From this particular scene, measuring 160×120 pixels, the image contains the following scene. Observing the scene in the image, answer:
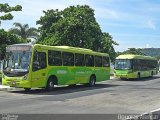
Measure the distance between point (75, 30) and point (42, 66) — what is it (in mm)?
22448

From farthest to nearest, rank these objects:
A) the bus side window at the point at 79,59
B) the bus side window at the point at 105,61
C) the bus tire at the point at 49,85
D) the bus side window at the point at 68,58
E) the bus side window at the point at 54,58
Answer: the bus side window at the point at 105,61
the bus side window at the point at 79,59
the bus side window at the point at 68,58
the bus side window at the point at 54,58
the bus tire at the point at 49,85

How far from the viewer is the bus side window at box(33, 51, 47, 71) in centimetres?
2200

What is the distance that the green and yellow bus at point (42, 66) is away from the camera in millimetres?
21688

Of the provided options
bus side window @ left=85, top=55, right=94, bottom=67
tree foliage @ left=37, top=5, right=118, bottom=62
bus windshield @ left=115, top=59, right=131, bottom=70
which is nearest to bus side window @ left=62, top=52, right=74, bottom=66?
bus side window @ left=85, top=55, right=94, bottom=67

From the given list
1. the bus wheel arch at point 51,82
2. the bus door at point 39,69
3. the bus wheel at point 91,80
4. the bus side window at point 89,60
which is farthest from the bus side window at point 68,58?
the bus wheel at point 91,80

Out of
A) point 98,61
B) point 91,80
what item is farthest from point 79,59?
point 98,61

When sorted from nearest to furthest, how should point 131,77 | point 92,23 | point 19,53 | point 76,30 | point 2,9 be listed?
point 19,53
point 2,9
point 131,77
point 76,30
point 92,23

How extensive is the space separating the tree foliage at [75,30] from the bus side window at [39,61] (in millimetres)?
21619

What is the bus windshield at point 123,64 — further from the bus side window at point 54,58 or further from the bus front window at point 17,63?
the bus front window at point 17,63

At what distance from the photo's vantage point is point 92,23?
48.8 meters

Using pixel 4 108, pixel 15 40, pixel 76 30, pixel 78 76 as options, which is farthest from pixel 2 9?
pixel 4 108

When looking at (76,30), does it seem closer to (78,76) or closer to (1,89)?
(78,76)

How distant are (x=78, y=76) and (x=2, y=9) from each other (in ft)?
29.2

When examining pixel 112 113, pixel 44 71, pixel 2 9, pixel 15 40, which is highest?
pixel 2 9
